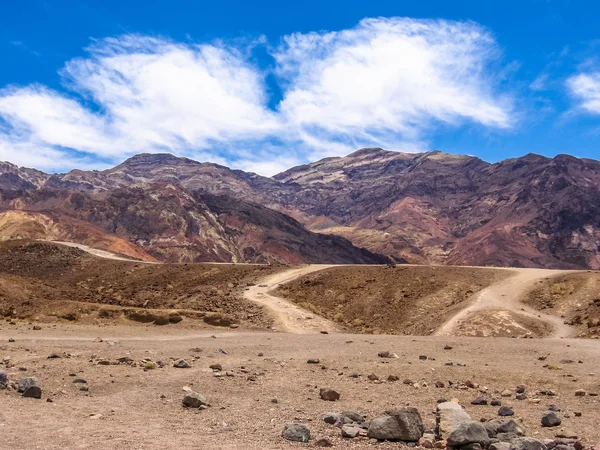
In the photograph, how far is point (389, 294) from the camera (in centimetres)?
4491

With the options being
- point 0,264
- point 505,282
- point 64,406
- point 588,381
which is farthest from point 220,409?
point 0,264

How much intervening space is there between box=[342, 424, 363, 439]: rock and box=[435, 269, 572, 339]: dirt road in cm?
2501

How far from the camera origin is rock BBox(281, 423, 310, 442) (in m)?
9.89

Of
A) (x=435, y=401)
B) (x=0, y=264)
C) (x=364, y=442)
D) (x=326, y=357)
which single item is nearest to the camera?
(x=364, y=442)

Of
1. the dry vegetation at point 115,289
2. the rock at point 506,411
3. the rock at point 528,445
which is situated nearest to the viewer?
the rock at point 528,445

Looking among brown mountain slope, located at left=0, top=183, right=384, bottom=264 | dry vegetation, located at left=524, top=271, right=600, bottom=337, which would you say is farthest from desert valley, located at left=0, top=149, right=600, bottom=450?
brown mountain slope, located at left=0, top=183, right=384, bottom=264

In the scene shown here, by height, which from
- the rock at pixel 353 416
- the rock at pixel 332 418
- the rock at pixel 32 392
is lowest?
the rock at pixel 32 392

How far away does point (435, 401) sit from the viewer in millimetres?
13898

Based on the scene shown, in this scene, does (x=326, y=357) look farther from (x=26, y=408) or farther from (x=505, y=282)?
(x=505, y=282)

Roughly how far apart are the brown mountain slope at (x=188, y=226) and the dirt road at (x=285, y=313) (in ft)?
326

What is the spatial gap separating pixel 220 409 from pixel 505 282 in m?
39.3

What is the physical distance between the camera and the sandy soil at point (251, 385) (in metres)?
10.2

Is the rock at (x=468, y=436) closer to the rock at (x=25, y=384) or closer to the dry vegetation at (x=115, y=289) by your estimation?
the rock at (x=25, y=384)

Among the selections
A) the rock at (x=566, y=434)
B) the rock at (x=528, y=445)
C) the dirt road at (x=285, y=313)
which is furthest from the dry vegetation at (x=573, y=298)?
the rock at (x=528, y=445)
